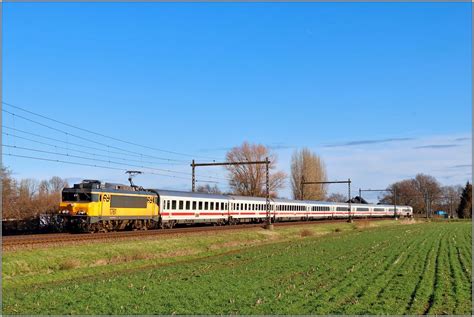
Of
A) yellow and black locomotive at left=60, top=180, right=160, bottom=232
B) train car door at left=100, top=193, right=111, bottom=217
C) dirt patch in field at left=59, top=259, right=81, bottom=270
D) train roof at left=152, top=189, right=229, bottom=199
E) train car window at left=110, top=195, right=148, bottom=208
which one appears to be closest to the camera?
dirt patch in field at left=59, top=259, right=81, bottom=270

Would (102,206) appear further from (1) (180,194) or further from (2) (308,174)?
Result: (2) (308,174)

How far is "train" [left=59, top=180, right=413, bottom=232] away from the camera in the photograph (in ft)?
107

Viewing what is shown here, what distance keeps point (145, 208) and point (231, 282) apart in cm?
2179

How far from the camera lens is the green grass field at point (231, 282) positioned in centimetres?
1342

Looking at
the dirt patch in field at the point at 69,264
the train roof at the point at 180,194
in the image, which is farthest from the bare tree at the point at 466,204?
the dirt patch in field at the point at 69,264

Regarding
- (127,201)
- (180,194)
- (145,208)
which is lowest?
(145,208)

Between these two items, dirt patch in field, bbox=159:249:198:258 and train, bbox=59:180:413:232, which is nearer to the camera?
dirt patch in field, bbox=159:249:198:258

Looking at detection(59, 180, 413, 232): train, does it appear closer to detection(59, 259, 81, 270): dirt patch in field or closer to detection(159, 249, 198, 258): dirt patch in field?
detection(159, 249, 198, 258): dirt patch in field

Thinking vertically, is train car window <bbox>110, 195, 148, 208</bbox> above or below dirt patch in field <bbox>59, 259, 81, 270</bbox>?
above

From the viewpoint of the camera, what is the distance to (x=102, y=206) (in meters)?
33.2

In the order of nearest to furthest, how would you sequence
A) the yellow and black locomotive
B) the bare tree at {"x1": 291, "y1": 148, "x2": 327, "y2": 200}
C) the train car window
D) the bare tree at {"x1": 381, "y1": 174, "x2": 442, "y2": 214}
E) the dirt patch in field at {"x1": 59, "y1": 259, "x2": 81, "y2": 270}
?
the dirt patch in field at {"x1": 59, "y1": 259, "x2": 81, "y2": 270}, the yellow and black locomotive, the train car window, the bare tree at {"x1": 291, "y1": 148, "x2": 327, "y2": 200}, the bare tree at {"x1": 381, "y1": 174, "x2": 442, "y2": 214}

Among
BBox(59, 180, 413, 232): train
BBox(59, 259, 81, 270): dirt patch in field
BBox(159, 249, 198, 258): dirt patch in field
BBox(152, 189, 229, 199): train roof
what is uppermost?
BBox(152, 189, 229, 199): train roof

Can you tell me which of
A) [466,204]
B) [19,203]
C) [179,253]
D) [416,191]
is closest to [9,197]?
[19,203]

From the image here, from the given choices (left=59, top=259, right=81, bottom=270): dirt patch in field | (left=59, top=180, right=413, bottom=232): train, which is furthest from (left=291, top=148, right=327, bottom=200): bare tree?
(left=59, top=259, right=81, bottom=270): dirt patch in field
